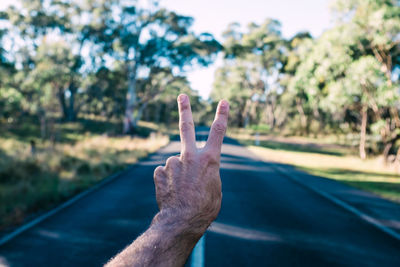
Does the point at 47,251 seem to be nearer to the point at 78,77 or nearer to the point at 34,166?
the point at 34,166

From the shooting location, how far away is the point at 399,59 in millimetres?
15984

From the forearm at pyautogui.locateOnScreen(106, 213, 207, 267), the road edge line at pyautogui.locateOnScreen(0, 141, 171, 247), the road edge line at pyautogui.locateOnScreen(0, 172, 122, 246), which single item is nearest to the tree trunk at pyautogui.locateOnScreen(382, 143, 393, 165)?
the road edge line at pyautogui.locateOnScreen(0, 141, 171, 247)

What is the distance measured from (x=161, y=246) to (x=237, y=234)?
3.61m

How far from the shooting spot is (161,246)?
1.58 metres

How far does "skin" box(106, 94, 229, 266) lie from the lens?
170 centimetres

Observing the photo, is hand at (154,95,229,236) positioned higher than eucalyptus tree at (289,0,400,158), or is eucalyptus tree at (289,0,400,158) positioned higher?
eucalyptus tree at (289,0,400,158)

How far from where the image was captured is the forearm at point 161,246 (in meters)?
1.52

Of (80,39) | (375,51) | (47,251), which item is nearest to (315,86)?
(375,51)

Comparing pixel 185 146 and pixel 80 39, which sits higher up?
pixel 80 39

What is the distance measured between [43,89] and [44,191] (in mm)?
18086

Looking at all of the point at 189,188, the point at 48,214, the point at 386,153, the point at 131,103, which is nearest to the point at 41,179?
the point at 48,214

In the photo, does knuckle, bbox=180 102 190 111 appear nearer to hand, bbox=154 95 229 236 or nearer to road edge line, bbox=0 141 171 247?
hand, bbox=154 95 229 236

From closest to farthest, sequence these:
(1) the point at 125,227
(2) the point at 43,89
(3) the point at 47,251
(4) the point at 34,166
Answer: (3) the point at 47,251 < (1) the point at 125,227 < (4) the point at 34,166 < (2) the point at 43,89

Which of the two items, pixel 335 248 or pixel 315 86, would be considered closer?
pixel 335 248
